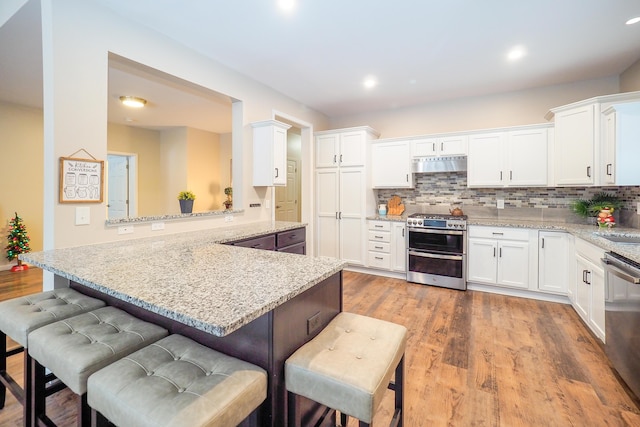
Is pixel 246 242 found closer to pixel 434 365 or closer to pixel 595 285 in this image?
pixel 434 365

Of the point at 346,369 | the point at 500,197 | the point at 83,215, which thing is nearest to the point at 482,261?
the point at 500,197

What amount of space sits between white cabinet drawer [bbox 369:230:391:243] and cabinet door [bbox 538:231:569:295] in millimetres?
1792

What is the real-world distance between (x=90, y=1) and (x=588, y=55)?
4.45 m

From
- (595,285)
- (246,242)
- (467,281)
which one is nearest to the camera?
(595,285)

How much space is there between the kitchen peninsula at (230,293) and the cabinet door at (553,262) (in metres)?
3.02

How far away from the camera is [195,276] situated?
4.31 ft

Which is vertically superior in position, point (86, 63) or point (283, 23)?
point (283, 23)

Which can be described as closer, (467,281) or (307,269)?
(307,269)

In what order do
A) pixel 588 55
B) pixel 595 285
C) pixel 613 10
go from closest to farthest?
pixel 613 10, pixel 595 285, pixel 588 55

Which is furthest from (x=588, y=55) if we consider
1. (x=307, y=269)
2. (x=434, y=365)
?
(x=307, y=269)

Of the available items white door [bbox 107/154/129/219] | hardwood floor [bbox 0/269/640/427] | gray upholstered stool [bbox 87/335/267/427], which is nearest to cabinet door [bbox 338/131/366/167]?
hardwood floor [bbox 0/269/640/427]

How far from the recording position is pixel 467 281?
3807 mm

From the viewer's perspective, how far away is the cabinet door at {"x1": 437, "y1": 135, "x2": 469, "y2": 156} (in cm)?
399

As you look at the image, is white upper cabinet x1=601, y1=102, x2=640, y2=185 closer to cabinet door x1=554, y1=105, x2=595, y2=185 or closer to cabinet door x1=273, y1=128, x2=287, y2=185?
cabinet door x1=554, y1=105, x2=595, y2=185
